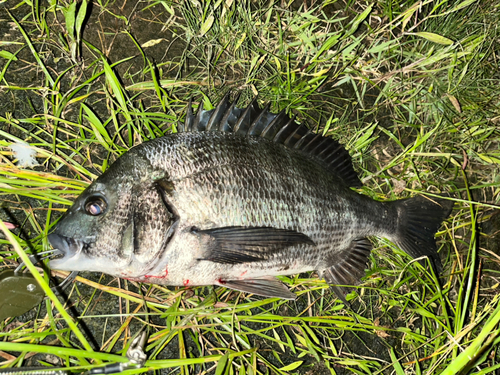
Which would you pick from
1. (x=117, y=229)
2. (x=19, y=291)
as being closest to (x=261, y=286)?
(x=117, y=229)

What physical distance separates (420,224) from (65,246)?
2.76 metres

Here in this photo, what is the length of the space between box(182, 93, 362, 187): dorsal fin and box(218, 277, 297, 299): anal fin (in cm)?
104

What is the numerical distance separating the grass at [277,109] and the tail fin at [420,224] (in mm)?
155

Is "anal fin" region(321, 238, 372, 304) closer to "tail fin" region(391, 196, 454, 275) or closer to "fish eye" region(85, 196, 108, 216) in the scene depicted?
"tail fin" region(391, 196, 454, 275)

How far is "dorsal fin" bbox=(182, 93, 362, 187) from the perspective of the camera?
2459mm

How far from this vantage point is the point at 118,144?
2.79 meters

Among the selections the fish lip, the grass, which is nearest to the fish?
the fish lip

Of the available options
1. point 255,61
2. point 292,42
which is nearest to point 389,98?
point 292,42

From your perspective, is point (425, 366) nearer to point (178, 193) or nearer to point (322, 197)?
point (322, 197)

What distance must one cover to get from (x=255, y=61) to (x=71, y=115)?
1.58 m

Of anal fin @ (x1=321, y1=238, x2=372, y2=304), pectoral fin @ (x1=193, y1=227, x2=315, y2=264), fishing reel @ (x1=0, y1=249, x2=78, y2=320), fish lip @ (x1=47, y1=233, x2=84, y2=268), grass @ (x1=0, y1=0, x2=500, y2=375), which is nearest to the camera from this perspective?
fish lip @ (x1=47, y1=233, x2=84, y2=268)

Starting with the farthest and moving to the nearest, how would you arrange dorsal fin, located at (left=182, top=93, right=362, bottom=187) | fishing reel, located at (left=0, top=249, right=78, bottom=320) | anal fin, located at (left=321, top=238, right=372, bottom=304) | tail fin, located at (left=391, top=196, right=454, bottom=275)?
1. tail fin, located at (left=391, top=196, right=454, bottom=275)
2. anal fin, located at (left=321, top=238, right=372, bottom=304)
3. dorsal fin, located at (left=182, top=93, right=362, bottom=187)
4. fishing reel, located at (left=0, top=249, right=78, bottom=320)

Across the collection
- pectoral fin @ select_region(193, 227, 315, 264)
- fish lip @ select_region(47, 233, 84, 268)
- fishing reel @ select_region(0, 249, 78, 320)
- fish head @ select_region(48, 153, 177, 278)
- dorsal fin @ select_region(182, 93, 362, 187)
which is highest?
dorsal fin @ select_region(182, 93, 362, 187)

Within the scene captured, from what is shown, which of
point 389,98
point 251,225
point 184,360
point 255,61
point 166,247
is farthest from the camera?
point 389,98
